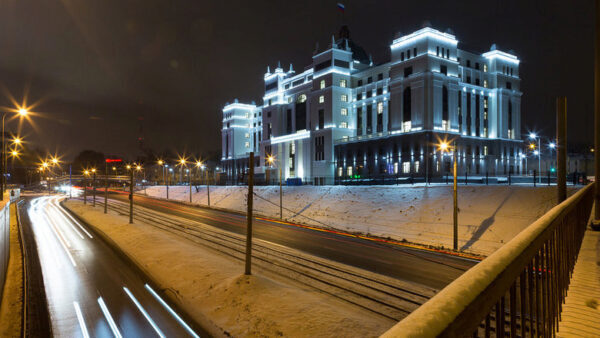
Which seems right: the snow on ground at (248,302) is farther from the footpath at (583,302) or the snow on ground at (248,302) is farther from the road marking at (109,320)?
the footpath at (583,302)

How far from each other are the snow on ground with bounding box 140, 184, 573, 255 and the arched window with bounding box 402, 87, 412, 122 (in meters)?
26.0

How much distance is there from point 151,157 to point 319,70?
13676cm

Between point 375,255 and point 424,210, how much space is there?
588 inches

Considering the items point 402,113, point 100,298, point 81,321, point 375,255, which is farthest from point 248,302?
point 402,113

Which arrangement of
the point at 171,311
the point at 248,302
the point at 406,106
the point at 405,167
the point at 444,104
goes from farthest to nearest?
the point at 406,106 < the point at 444,104 < the point at 405,167 < the point at 248,302 < the point at 171,311

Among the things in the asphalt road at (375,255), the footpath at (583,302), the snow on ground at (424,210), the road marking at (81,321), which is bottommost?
the road marking at (81,321)

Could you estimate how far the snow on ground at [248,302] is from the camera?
438 inches

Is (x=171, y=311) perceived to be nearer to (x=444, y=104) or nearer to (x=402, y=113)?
(x=402, y=113)

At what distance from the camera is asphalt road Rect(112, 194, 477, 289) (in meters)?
17.0

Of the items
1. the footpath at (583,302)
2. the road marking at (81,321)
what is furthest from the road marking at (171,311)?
the footpath at (583,302)

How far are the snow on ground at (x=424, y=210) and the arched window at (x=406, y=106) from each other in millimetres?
25964

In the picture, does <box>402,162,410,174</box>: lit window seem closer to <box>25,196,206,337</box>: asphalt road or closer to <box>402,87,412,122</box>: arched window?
<box>402,87,412,122</box>: arched window

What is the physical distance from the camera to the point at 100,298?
566 inches

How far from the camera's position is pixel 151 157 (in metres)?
192
